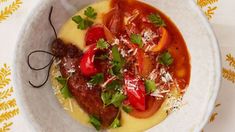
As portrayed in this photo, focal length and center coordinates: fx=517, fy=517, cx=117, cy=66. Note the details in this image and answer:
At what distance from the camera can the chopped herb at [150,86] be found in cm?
255

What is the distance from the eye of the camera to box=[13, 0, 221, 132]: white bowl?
241 centimetres

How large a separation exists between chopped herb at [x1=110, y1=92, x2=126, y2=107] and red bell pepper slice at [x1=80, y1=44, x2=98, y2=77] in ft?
0.50

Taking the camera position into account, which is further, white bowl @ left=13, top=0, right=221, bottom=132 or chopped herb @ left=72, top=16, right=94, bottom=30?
chopped herb @ left=72, top=16, right=94, bottom=30

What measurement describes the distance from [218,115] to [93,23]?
2.59 feet

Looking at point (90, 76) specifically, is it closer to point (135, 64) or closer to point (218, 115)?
point (135, 64)

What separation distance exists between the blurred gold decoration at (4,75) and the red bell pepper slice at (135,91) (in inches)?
24.4

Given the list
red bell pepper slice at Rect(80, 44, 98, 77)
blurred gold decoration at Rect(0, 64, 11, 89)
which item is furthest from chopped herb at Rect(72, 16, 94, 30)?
blurred gold decoration at Rect(0, 64, 11, 89)

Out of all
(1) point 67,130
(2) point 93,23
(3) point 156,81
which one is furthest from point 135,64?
(1) point 67,130

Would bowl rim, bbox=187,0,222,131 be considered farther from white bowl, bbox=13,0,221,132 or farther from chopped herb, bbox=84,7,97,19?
chopped herb, bbox=84,7,97,19

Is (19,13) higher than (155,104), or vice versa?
(19,13)

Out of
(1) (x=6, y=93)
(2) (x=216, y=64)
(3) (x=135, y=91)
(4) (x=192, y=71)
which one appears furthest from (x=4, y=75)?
(2) (x=216, y=64)

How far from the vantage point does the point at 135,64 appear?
2.56m

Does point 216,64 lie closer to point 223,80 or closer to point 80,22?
point 223,80

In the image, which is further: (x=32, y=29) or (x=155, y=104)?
(x=155, y=104)
